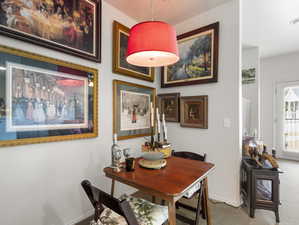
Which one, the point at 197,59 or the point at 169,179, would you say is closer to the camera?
the point at 169,179

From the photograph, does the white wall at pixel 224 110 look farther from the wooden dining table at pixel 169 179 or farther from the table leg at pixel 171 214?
the table leg at pixel 171 214

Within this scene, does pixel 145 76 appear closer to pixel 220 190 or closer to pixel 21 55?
pixel 21 55

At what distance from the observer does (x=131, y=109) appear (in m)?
2.41

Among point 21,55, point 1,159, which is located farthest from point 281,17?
point 1,159

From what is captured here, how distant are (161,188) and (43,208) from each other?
1267mm

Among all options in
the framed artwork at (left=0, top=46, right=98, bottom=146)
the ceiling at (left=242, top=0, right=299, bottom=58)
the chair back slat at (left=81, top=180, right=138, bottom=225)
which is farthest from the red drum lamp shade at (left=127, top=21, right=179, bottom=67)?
the ceiling at (left=242, top=0, right=299, bottom=58)

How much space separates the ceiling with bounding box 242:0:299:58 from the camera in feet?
7.43

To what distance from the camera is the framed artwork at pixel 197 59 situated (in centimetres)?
223

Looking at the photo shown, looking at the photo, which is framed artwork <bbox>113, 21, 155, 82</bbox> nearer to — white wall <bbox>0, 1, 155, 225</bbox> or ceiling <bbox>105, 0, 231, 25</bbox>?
white wall <bbox>0, 1, 155, 225</bbox>

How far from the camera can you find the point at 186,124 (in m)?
2.52

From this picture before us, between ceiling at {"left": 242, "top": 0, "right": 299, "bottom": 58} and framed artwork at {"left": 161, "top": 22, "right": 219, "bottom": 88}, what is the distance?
0.68m

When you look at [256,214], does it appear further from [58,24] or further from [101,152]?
[58,24]

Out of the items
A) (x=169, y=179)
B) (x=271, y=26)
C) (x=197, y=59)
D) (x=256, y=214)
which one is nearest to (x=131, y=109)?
(x=197, y=59)

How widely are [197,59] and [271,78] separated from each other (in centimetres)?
344
